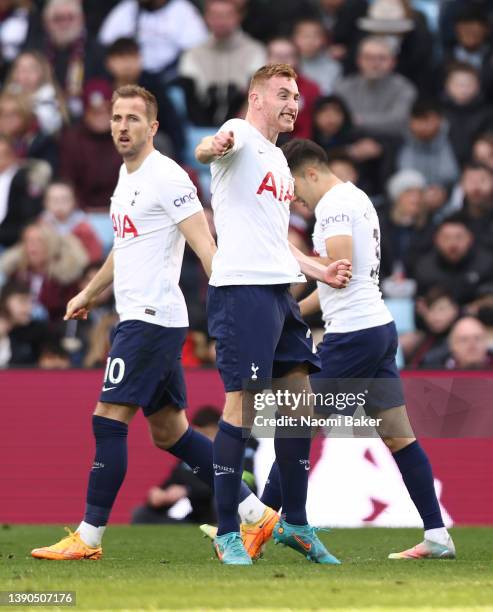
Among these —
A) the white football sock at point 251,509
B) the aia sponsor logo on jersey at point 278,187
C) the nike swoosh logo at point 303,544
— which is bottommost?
the nike swoosh logo at point 303,544

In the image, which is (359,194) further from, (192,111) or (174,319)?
(192,111)

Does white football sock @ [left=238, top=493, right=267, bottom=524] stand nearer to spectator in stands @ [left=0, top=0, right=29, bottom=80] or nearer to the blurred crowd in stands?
the blurred crowd in stands

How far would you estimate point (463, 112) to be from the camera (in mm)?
15703

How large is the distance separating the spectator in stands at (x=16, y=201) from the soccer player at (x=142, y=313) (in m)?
6.99

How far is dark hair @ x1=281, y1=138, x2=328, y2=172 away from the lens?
8250 mm

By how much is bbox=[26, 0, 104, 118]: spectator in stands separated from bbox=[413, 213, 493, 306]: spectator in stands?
15.1 ft

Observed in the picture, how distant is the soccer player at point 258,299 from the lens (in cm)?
728

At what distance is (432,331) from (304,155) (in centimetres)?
498

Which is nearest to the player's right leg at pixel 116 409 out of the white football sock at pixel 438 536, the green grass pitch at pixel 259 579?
the green grass pitch at pixel 259 579

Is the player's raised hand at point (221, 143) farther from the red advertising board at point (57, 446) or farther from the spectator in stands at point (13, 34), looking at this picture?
the spectator in stands at point (13, 34)

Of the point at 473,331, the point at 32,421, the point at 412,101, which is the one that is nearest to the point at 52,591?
the point at 32,421

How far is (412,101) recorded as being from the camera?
51.9ft

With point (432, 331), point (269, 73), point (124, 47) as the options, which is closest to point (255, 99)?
point (269, 73)

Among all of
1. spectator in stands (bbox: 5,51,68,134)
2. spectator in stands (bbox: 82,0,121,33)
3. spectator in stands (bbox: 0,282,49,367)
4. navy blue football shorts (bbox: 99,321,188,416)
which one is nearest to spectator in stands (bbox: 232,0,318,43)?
spectator in stands (bbox: 82,0,121,33)
